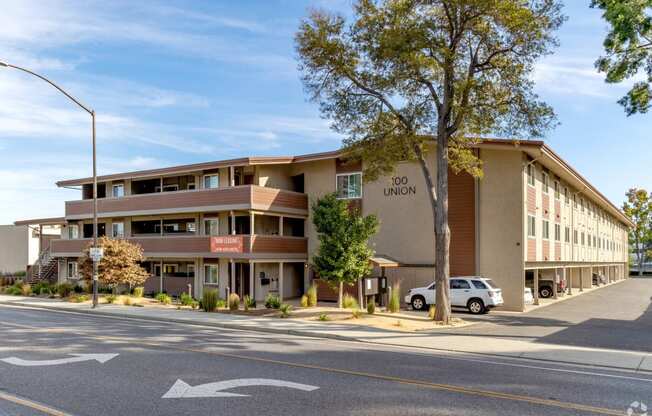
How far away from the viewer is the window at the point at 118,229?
3981 centimetres

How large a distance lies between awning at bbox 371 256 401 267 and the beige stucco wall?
441cm

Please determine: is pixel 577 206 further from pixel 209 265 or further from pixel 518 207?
pixel 209 265

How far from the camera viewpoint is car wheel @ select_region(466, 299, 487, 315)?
2523cm

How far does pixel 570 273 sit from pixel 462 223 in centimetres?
1698

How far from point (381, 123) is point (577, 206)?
27644mm

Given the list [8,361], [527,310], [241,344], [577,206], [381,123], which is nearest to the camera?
[8,361]

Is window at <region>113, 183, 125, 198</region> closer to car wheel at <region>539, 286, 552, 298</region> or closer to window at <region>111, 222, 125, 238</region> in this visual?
window at <region>111, 222, 125, 238</region>

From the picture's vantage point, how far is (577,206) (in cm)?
4331

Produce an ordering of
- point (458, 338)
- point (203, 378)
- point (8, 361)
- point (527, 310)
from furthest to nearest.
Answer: point (527, 310), point (458, 338), point (8, 361), point (203, 378)

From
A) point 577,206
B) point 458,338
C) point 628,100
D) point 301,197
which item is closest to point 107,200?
point 301,197

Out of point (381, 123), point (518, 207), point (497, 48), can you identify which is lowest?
point (518, 207)

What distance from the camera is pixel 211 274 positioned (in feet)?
115

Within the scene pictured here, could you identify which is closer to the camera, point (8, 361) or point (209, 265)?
point (8, 361)

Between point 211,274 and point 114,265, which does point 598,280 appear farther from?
point 114,265
